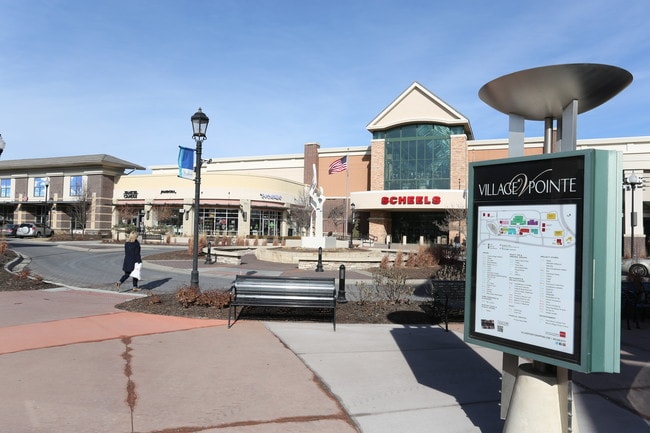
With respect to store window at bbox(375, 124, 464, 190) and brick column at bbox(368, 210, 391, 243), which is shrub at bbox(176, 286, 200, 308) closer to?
brick column at bbox(368, 210, 391, 243)

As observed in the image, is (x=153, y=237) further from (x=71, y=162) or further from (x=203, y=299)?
(x=203, y=299)

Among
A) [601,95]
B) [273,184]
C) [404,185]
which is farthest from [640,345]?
[273,184]

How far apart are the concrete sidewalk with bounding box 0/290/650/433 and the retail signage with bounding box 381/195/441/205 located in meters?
38.2

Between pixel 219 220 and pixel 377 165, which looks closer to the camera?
pixel 219 220

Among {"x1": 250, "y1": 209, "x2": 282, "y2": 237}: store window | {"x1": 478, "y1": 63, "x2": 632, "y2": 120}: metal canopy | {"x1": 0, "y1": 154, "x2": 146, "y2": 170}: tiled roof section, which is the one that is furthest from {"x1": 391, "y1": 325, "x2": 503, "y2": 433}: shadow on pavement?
{"x1": 0, "y1": 154, "x2": 146, "y2": 170}: tiled roof section

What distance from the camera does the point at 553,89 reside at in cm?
394

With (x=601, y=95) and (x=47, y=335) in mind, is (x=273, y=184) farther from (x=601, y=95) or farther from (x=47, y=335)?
(x=601, y=95)

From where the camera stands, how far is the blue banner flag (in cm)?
1240

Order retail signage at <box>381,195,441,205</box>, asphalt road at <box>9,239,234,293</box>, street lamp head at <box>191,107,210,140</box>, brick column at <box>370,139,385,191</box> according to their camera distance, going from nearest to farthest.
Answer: street lamp head at <box>191,107,210,140</box>
asphalt road at <box>9,239,234,293</box>
retail signage at <box>381,195,441,205</box>
brick column at <box>370,139,385,191</box>

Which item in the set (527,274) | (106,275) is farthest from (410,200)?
(527,274)

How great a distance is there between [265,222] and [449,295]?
150 ft

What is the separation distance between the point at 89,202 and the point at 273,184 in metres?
22.2

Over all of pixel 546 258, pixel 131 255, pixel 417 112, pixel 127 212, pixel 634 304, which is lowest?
pixel 634 304

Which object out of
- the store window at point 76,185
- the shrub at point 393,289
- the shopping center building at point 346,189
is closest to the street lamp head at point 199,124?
the shrub at point 393,289
